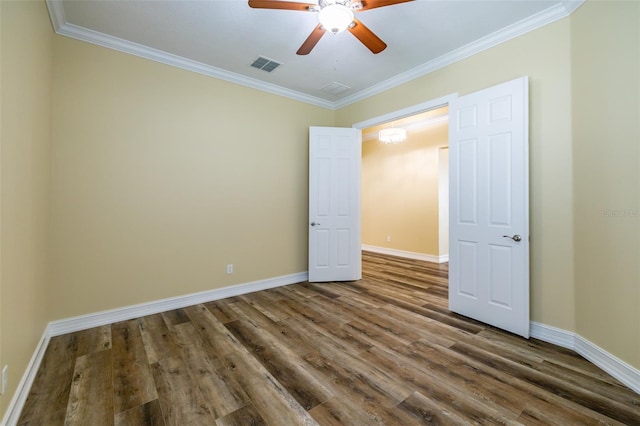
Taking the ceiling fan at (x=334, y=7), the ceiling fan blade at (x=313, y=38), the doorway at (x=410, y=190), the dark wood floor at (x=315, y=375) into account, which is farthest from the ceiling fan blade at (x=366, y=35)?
the doorway at (x=410, y=190)

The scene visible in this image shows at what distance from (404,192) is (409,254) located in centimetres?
145

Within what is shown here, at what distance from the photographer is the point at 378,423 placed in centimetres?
155

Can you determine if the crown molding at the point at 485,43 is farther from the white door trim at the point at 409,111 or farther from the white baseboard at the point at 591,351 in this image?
the white baseboard at the point at 591,351

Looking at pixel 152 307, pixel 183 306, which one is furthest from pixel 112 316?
pixel 183 306

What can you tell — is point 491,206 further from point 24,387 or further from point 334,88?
point 24,387

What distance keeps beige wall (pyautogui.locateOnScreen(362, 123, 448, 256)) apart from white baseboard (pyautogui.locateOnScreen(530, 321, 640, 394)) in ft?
10.7

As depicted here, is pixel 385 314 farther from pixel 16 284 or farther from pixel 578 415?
pixel 16 284

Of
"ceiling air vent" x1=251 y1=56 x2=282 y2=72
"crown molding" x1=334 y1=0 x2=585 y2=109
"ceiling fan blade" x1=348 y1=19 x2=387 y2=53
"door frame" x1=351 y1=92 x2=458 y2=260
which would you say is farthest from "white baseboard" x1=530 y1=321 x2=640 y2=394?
"ceiling air vent" x1=251 y1=56 x2=282 y2=72

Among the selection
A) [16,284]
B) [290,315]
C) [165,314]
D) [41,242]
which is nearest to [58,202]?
[41,242]

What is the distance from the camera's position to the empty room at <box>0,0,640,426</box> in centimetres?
174

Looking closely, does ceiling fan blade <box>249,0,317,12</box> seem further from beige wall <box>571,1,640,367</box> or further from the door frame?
beige wall <box>571,1,640,367</box>

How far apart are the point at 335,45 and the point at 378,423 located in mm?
3406

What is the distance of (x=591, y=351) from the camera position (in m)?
2.15

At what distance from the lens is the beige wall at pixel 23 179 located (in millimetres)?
1475
